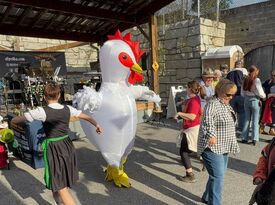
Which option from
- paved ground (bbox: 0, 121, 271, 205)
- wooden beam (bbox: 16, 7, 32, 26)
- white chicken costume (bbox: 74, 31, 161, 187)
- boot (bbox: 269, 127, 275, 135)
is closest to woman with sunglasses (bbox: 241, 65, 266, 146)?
paved ground (bbox: 0, 121, 271, 205)

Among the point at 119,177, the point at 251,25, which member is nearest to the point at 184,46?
the point at 251,25

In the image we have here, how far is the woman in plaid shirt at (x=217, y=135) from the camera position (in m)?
3.15

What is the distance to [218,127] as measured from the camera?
3.21 metres

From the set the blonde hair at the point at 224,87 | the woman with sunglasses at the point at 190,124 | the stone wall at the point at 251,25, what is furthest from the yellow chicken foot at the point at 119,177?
the stone wall at the point at 251,25

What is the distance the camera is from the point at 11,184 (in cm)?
450

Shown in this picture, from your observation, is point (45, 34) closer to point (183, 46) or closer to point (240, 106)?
point (183, 46)

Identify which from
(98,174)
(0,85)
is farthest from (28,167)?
(0,85)

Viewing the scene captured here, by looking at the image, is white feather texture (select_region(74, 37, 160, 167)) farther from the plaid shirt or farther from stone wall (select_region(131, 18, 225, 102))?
stone wall (select_region(131, 18, 225, 102))

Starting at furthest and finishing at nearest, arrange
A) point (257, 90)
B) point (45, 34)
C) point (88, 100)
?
1. point (45, 34)
2. point (257, 90)
3. point (88, 100)

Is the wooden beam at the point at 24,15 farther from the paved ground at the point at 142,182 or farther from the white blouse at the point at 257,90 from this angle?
the white blouse at the point at 257,90

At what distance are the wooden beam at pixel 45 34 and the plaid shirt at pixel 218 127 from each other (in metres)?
7.59

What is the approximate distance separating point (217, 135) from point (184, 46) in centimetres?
675

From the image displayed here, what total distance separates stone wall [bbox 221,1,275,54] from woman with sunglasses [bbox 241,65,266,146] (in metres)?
3.41

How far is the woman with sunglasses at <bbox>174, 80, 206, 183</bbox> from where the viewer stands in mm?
4141
